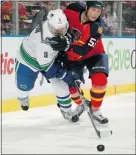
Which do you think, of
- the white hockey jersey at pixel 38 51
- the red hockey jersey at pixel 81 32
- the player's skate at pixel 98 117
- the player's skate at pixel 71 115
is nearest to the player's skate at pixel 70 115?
the player's skate at pixel 71 115

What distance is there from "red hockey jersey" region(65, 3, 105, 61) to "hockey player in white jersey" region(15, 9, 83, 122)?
0.49ft

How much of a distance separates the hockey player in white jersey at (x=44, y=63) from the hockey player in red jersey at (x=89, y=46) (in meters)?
0.10

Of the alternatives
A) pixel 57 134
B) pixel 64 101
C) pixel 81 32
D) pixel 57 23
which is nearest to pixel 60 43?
pixel 57 23

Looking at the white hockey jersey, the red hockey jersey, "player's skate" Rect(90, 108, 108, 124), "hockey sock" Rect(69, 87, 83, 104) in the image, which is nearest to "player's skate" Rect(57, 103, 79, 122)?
"hockey sock" Rect(69, 87, 83, 104)

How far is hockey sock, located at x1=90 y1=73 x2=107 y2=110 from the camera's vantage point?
355cm

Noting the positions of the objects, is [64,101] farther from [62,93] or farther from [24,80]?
[24,80]

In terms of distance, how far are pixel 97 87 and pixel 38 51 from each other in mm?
517

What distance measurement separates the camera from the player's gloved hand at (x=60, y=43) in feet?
10.2

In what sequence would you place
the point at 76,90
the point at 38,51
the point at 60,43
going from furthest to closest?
the point at 76,90 < the point at 38,51 < the point at 60,43

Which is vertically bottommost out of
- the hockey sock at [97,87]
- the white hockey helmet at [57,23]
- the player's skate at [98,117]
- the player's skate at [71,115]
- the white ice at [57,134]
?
the white ice at [57,134]

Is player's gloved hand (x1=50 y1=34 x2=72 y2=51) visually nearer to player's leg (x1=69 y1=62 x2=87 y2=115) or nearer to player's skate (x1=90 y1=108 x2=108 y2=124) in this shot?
player's leg (x1=69 y1=62 x2=87 y2=115)

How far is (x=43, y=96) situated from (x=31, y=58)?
175 centimetres

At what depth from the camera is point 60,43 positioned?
10.2 feet

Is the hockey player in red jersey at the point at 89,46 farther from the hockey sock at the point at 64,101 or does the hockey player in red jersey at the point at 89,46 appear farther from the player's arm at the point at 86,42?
the hockey sock at the point at 64,101
